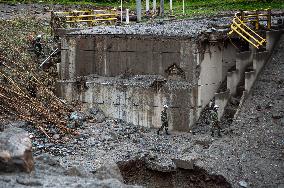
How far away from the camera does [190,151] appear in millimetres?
15789

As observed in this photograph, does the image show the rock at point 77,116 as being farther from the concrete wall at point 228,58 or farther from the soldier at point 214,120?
the concrete wall at point 228,58

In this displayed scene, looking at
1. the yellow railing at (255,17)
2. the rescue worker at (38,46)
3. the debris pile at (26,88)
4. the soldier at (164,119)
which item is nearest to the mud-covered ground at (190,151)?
the soldier at (164,119)

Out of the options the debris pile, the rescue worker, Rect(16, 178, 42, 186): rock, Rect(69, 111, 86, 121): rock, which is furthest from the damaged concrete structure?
Rect(16, 178, 42, 186): rock

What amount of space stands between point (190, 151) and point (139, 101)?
2838 millimetres

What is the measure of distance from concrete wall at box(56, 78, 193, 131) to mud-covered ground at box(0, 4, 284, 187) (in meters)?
0.37

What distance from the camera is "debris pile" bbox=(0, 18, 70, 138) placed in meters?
16.4

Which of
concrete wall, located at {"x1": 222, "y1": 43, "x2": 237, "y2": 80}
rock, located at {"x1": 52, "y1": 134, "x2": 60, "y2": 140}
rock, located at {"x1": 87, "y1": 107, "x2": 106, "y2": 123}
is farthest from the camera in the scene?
concrete wall, located at {"x1": 222, "y1": 43, "x2": 237, "y2": 80}

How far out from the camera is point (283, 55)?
18891 millimetres

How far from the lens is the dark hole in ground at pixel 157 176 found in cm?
1507

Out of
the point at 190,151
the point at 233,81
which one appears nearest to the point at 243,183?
the point at 190,151

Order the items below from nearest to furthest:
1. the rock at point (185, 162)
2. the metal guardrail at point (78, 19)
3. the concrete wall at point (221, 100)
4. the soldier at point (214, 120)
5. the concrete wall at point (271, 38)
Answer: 1. the rock at point (185, 162)
2. the soldier at point (214, 120)
3. the concrete wall at point (221, 100)
4. the concrete wall at point (271, 38)
5. the metal guardrail at point (78, 19)

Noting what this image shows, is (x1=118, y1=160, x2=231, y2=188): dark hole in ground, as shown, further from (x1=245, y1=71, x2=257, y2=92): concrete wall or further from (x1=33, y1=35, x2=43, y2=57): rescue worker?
(x1=33, y1=35, x2=43, y2=57): rescue worker

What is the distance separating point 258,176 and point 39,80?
910 centimetres

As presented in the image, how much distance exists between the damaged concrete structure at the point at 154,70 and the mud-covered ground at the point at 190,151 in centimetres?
78
